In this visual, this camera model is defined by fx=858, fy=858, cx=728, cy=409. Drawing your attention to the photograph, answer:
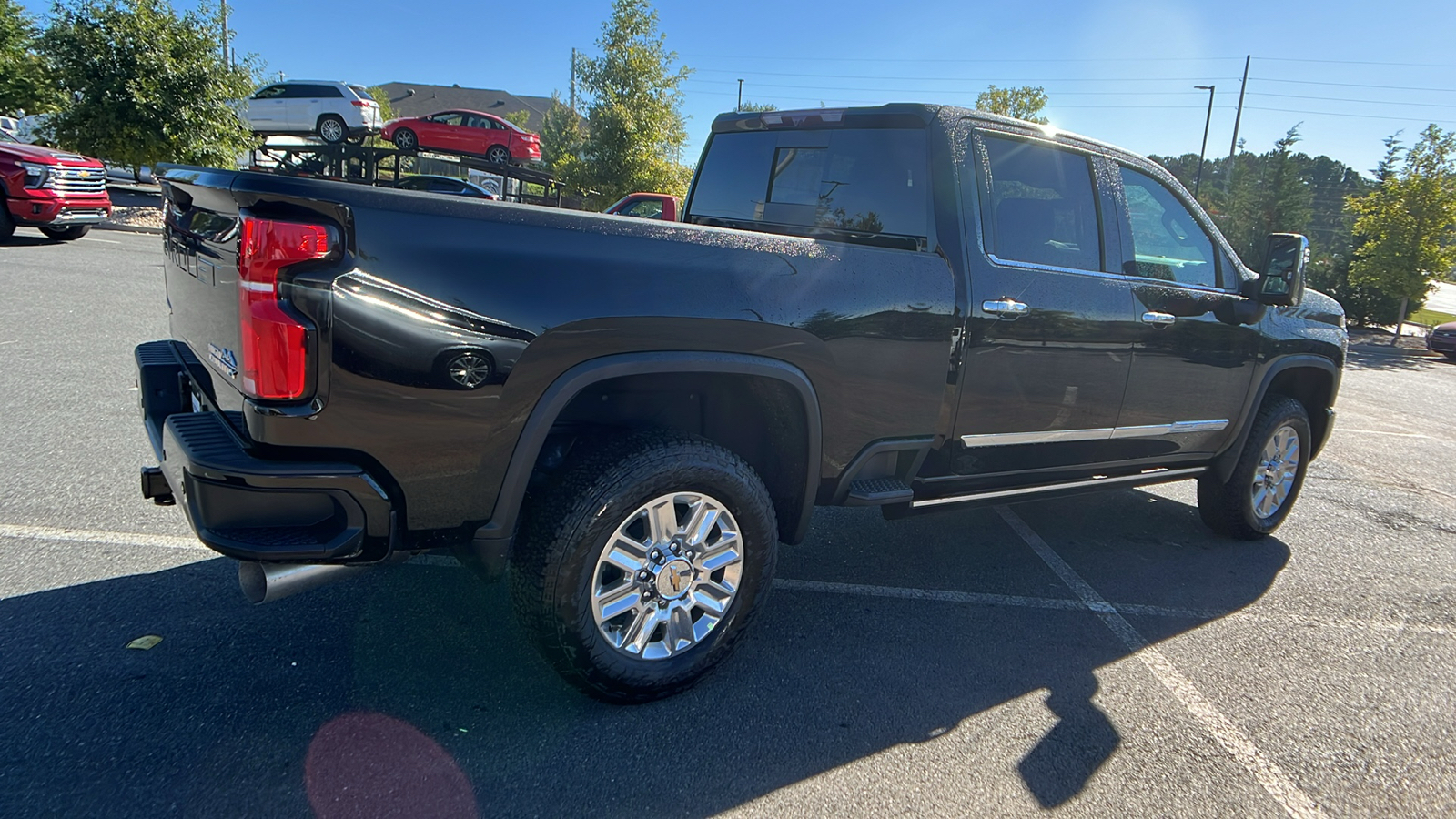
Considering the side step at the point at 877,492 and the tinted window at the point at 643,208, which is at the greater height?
the tinted window at the point at 643,208

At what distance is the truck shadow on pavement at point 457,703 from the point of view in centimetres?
234

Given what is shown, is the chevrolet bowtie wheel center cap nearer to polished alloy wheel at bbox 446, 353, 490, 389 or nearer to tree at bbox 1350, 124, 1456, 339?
polished alloy wheel at bbox 446, 353, 490, 389

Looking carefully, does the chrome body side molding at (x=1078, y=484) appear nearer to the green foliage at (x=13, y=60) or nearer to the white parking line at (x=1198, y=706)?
the white parking line at (x=1198, y=706)

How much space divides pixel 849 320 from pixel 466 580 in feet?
6.47

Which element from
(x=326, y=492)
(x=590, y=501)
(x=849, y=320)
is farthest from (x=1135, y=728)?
Answer: (x=326, y=492)

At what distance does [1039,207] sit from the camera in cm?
367

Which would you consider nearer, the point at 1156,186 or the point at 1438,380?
the point at 1156,186

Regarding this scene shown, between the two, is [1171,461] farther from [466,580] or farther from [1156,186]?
[466,580]

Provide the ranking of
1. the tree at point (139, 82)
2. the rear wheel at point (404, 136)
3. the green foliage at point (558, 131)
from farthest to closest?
the green foliage at point (558, 131)
the rear wheel at point (404, 136)
the tree at point (139, 82)

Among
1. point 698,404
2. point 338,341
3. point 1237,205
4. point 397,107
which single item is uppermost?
point 397,107

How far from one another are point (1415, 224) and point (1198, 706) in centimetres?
2329

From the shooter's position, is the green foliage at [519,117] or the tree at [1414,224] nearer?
the tree at [1414,224]

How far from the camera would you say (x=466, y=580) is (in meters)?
3.65

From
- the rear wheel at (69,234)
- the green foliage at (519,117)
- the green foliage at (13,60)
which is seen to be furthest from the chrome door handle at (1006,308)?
the green foliage at (519,117)
